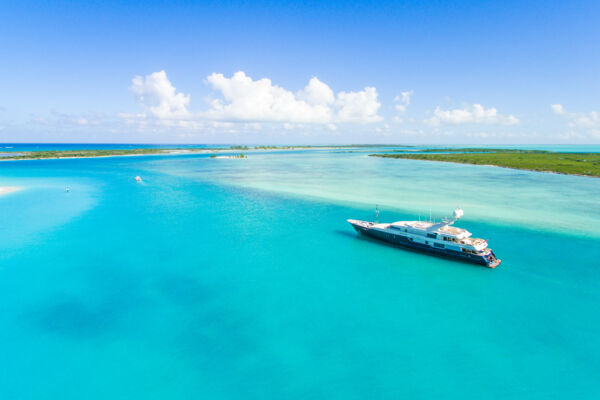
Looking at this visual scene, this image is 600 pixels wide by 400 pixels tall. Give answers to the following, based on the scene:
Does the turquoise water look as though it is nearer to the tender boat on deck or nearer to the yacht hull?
the yacht hull

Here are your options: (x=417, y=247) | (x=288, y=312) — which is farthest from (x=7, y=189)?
(x=417, y=247)

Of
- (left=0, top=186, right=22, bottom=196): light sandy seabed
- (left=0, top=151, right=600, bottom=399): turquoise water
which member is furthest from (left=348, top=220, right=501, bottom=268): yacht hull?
(left=0, top=186, right=22, bottom=196): light sandy seabed

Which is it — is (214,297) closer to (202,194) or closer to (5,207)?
(202,194)

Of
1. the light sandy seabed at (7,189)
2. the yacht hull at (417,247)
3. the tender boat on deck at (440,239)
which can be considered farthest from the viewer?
the light sandy seabed at (7,189)

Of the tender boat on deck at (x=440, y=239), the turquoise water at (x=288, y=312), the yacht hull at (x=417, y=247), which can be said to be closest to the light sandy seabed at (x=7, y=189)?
the turquoise water at (x=288, y=312)

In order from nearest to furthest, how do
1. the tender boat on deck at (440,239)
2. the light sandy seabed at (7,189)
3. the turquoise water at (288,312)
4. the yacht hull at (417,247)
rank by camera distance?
the turquoise water at (288,312)
the yacht hull at (417,247)
the tender boat on deck at (440,239)
the light sandy seabed at (7,189)

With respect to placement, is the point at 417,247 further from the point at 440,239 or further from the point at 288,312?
the point at 288,312

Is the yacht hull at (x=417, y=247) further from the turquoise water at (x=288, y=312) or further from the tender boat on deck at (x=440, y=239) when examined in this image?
the turquoise water at (x=288, y=312)

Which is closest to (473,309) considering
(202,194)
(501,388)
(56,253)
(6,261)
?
(501,388)
